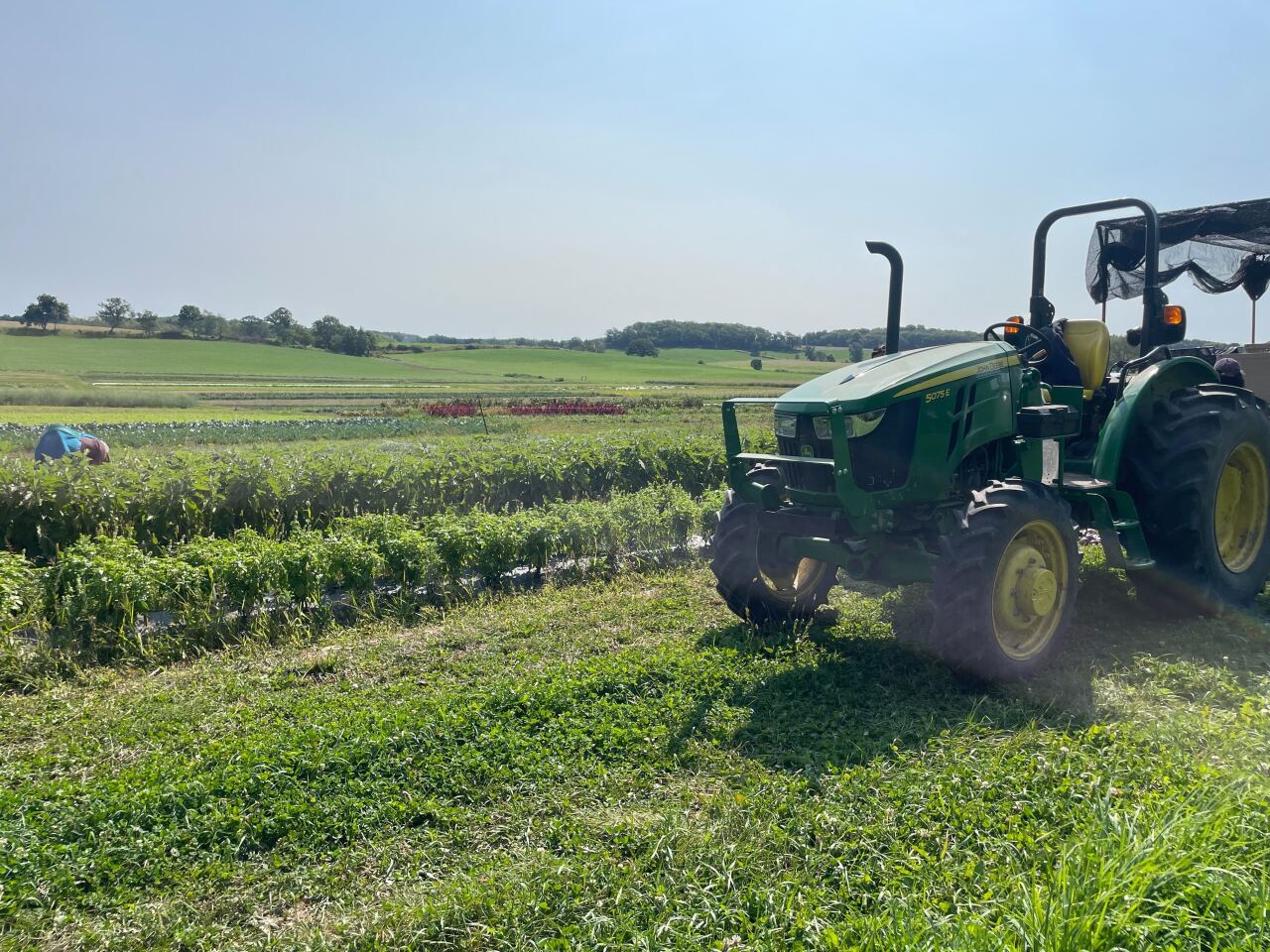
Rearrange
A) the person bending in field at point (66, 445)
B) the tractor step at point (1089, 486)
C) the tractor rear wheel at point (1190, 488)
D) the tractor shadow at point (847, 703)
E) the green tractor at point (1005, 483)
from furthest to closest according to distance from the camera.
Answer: the person bending in field at point (66, 445) < the tractor rear wheel at point (1190, 488) < the tractor step at point (1089, 486) < the green tractor at point (1005, 483) < the tractor shadow at point (847, 703)

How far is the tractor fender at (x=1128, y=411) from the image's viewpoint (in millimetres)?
6004

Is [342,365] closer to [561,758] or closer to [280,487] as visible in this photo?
[280,487]

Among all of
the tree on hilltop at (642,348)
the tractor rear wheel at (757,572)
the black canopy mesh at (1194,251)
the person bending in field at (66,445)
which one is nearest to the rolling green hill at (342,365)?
the tree on hilltop at (642,348)

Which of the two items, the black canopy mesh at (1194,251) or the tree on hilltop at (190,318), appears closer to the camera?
the black canopy mesh at (1194,251)

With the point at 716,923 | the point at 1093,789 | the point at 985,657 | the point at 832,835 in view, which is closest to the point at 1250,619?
the point at 985,657

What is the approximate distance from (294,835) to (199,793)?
1.90 ft

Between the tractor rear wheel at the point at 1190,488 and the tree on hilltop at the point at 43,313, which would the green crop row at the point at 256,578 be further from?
the tree on hilltop at the point at 43,313

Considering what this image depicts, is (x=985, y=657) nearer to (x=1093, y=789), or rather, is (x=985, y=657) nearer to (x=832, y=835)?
(x=1093, y=789)

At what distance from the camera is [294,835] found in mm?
3580

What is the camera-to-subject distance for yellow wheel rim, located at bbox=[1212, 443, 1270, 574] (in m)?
6.79

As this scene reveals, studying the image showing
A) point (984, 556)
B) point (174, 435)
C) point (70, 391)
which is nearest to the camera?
point (984, 556)

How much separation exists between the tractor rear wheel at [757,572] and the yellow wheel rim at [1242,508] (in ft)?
10.9

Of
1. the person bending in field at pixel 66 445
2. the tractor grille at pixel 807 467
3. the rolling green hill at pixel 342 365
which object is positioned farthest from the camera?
the rolling green hill at pixel 342 365

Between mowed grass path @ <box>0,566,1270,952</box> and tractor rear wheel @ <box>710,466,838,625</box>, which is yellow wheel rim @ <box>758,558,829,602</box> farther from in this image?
mowed grass path @ <box>0,566,1270,952</box>
